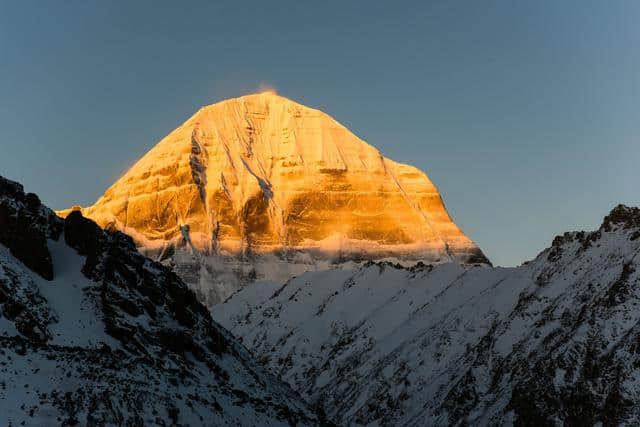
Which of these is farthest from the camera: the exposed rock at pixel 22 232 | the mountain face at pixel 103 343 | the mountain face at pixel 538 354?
the mountain face at pixel 538 354

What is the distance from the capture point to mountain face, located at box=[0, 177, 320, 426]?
76625 mm

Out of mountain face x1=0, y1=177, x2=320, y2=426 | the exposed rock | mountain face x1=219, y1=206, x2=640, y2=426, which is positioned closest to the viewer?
mountain face x1=0, y1=177, x2=320, y2=426

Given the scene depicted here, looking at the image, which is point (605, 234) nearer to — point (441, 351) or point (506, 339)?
point (506, 339)

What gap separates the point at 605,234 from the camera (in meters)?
160

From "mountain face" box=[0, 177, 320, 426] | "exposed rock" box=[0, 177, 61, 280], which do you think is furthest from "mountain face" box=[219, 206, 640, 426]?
"exposed rock" box=[0, 177, 61, 280]

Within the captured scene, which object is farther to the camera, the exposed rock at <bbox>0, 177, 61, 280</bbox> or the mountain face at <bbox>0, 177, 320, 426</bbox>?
the exposed rock at <bbox>0, 177, 61, 280</bbox>

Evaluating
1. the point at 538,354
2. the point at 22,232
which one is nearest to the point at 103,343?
the point at 22,232

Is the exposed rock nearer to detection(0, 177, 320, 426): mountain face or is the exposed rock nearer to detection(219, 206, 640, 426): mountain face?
detection(0, 177, 320, 426): mountain face

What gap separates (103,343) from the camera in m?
97.6

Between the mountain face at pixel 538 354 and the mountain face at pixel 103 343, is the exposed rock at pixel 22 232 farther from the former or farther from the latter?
the mountain face at pixel 538 354

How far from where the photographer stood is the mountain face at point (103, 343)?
76625 millimetres

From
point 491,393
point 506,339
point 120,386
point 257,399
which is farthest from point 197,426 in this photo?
point 506,339

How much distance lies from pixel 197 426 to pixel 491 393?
76858 millimetres

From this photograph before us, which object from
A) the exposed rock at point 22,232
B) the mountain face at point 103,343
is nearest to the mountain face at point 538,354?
the mountain face at point 103,343
